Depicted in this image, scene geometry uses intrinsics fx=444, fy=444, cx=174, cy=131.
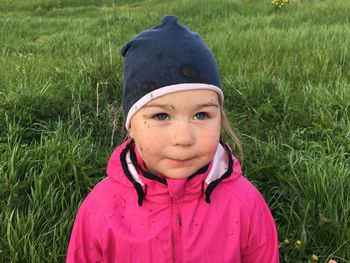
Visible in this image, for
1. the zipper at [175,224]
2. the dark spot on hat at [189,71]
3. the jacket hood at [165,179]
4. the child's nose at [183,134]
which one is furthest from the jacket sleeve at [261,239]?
the dark spot on hat at [189,71]

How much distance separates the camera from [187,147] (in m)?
1.49

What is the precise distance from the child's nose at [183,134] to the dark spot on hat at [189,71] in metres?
0.17

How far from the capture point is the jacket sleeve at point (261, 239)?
1812mm

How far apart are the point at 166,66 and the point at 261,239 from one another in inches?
32.4

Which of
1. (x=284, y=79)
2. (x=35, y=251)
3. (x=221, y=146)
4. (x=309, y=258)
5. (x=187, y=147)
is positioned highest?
(x=187, y=147)

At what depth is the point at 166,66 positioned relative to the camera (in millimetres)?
1546

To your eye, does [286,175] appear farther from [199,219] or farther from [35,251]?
[35,251]

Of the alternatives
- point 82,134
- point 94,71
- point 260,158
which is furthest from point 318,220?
point 94,71

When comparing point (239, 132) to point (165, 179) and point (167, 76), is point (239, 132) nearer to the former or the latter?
point (165, 179)

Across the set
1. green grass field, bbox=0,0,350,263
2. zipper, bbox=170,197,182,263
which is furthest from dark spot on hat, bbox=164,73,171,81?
green grass field, bbox=0,0,350,263

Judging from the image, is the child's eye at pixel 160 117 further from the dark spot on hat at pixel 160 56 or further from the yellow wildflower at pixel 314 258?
the yellow wildflower at pixel 314 258

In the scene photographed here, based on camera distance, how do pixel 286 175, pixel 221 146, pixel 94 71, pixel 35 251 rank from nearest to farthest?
1. pixel 221 146
2. pixel 35 251
3. pixel 286 175
4. pixel 94 71

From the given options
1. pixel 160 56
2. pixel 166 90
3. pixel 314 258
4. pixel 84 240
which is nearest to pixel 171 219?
pixel 84 240

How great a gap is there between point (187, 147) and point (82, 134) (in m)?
1.77
